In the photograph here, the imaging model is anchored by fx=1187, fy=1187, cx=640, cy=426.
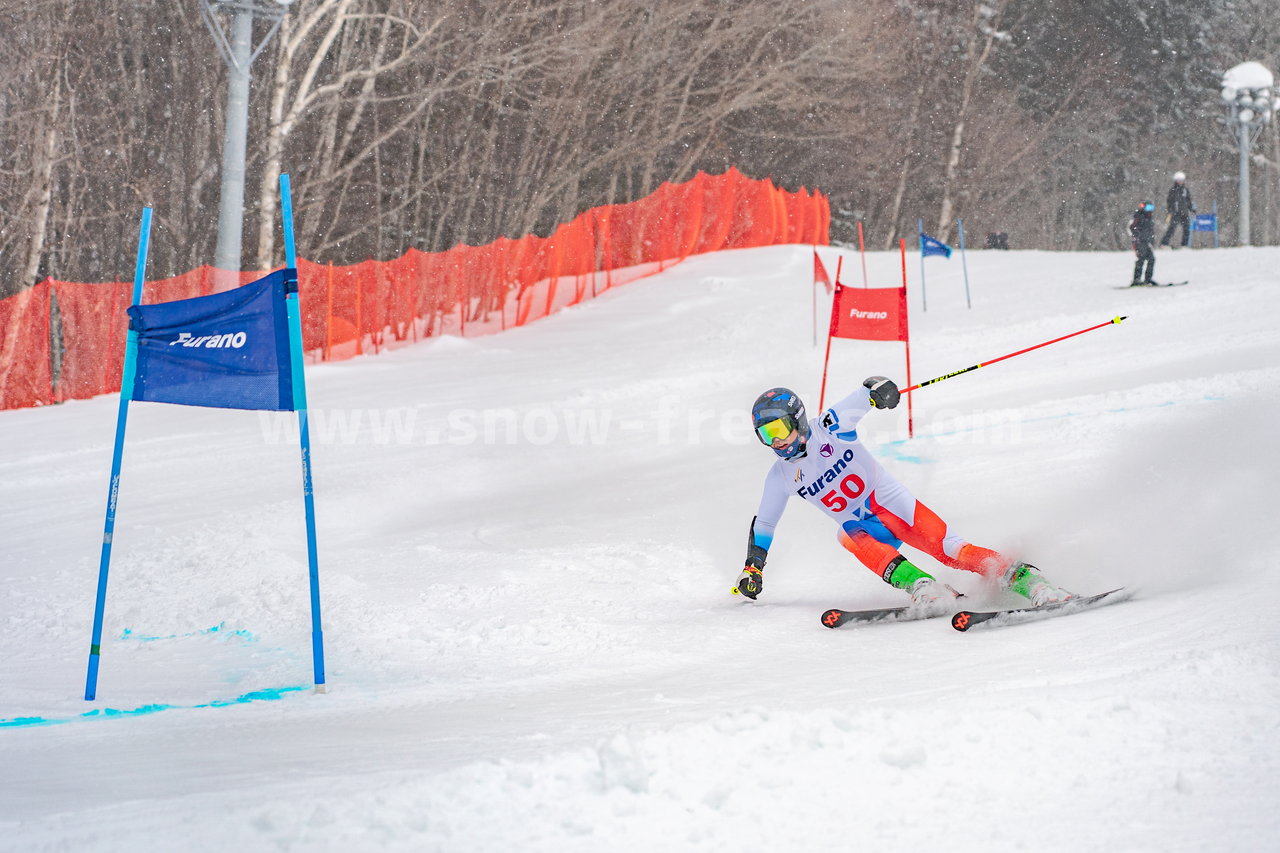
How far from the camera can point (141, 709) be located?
202 inches

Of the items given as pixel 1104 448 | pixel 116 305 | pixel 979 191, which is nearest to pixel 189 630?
pixel 1104 448

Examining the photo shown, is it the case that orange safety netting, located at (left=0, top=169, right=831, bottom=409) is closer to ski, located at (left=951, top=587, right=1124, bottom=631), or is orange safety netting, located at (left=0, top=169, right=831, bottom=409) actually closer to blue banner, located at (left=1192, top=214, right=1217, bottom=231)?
blue banner, located at (left=1192, top=214, right=1217, bottom=231)

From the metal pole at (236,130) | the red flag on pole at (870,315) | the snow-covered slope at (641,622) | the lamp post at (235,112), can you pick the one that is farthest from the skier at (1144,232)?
the metal pole at (236,130)

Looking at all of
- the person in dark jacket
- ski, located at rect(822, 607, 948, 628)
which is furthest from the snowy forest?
ski, located at rect(822, 607, 948, 628)

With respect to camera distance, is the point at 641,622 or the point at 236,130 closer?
the point at 641,622

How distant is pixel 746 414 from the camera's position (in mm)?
12938

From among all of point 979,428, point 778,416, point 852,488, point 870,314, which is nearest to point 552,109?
point 870,314

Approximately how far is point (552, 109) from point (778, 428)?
2111cm

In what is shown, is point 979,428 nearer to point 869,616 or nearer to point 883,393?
point 883,393

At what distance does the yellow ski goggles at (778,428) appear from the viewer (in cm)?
671

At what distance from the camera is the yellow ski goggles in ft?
22.0

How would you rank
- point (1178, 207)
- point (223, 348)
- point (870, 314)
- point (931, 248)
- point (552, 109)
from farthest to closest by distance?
point (552, 109)
point (1178, 207)
point (931, 248)
point (870, 314)
point (223, 348)

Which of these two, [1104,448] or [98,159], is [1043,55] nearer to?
[98,159]

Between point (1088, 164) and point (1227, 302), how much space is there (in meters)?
32.1
